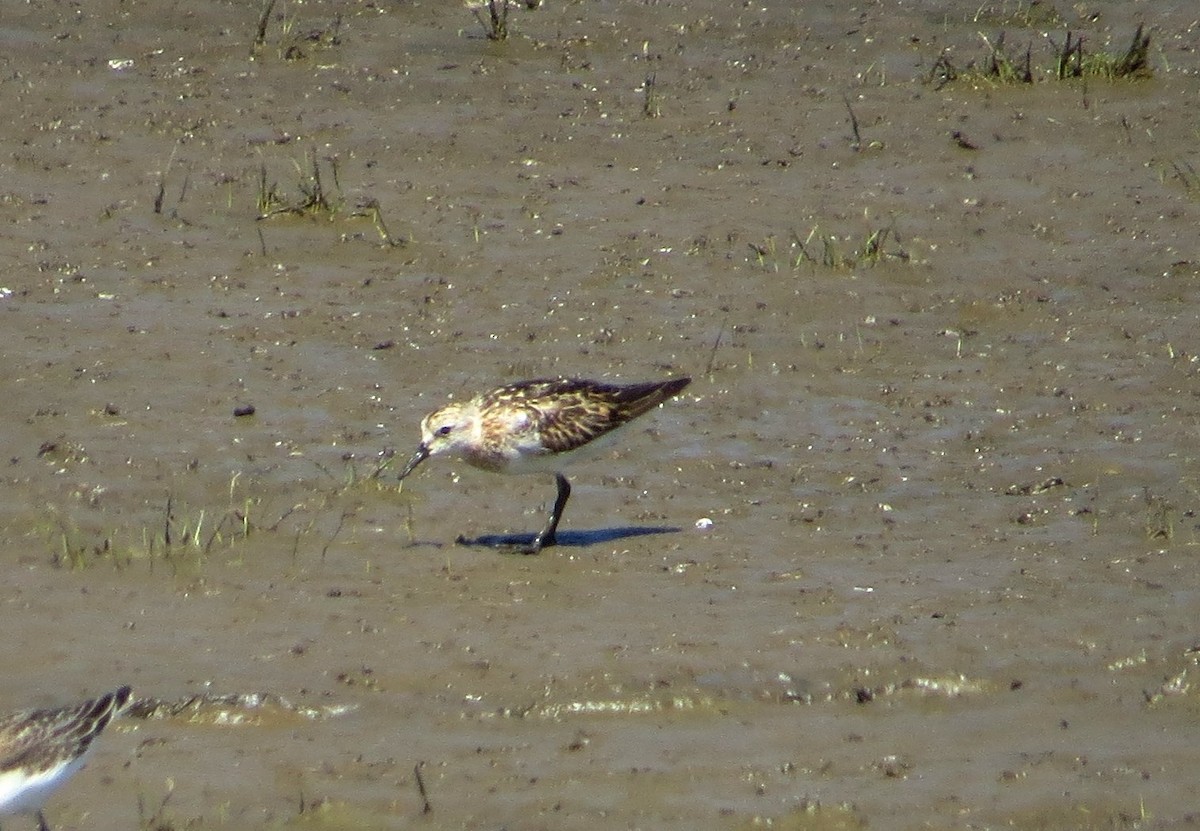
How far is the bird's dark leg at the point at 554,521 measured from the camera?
29.5 ft

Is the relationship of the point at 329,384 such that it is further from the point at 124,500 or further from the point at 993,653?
the point at 993,653

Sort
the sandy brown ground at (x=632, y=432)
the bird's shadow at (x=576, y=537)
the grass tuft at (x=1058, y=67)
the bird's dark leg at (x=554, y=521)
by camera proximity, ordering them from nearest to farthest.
→ the sandy brown ground at (x=632, y=432), the bird's dark leg at (x=554, y=521), the bird's shadow at (x=576, y=537), the grass tuft at (x=1058, y=67)

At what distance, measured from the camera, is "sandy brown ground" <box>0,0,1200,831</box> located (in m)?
7.55

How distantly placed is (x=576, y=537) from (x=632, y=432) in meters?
0.73

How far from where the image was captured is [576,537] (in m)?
9.26

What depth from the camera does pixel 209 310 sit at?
36.3ft

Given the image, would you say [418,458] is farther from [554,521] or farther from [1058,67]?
[1058,67]

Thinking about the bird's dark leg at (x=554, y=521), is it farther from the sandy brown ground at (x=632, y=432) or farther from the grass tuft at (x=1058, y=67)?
the grass tuft at (x=1058, y=67)

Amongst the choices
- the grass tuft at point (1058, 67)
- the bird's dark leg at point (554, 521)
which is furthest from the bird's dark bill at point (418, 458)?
the grass tuft at point (1058, 67)

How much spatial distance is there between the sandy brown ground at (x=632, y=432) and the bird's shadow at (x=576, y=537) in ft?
0.11

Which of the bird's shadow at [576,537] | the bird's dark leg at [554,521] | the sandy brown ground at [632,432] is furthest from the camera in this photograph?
the bird's shadow at [576,537]

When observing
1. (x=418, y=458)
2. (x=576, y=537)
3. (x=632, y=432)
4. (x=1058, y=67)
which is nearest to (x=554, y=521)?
(x=576, y=537)

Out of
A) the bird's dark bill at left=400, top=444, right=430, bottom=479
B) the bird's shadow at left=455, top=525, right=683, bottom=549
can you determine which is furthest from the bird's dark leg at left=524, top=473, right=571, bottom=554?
the bird's dark bill at left=400, top=444, right=430, bottom=479

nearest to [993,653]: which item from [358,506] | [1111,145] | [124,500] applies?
[358,506]
